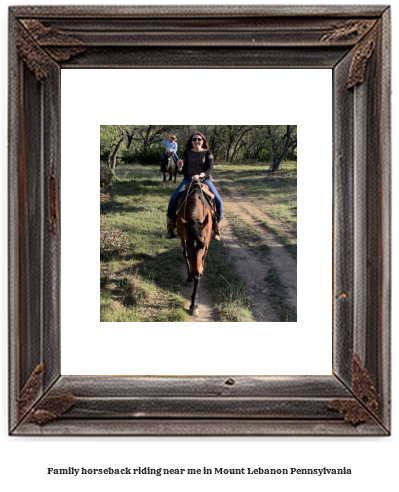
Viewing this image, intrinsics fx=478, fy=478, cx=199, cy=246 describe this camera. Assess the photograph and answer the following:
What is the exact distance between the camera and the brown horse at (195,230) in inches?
147

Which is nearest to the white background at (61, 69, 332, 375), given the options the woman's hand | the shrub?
the shrub

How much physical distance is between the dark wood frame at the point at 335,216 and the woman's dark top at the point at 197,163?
0.65 metres

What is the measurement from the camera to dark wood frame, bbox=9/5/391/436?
11.3 feet

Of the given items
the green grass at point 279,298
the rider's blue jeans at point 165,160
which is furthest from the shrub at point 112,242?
the green grass at point 279,298

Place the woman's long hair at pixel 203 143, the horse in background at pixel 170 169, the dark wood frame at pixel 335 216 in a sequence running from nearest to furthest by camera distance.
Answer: the dark wood frame at pixel 335 216, the woman's long hair at pixel 203 143, the horse in background at pixel 170 169

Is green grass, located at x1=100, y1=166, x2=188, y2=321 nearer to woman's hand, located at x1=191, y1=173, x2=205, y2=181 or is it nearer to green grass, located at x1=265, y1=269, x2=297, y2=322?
woman's hand, located at x1=191, y1=173, x2=205, y2=181

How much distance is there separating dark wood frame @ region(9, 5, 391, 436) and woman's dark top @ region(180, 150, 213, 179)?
651mm

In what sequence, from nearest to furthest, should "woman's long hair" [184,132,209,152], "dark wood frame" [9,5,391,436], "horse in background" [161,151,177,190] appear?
"dark wood frame" [9,5,391,436] < "woman's long hair" [184,132,209,152] < "horse in background" [161,151,177,190]

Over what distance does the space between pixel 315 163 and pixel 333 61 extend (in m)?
0.75

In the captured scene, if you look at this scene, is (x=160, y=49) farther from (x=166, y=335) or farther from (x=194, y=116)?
(x=166, y=335)

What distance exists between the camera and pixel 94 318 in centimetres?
367

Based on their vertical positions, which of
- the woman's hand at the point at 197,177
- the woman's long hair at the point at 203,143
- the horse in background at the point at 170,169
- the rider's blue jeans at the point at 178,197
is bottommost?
the rider's blue jeans at the point at 178,197

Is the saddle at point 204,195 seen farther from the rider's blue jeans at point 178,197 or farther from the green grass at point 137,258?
the green grass at point 137,258

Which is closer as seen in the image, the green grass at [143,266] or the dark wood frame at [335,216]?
the dark wood frame at [335,216]
